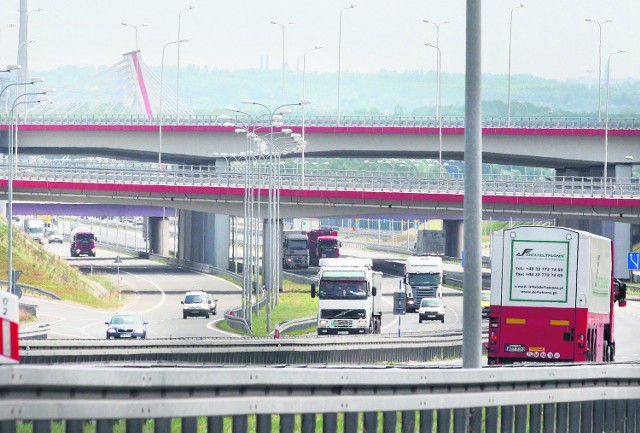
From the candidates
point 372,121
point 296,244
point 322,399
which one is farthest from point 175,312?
point 322,399

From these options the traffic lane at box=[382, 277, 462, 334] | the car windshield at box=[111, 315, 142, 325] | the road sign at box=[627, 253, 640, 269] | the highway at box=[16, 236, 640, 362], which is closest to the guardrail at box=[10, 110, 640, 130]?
the highway at box=[16, 236, 640, 362]

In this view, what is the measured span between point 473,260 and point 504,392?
294 cm

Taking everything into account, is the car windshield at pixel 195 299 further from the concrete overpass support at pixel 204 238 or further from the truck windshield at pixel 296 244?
the concrete overpass support at pixel 204 238

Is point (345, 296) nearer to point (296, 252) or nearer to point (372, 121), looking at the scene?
point (296, 252)

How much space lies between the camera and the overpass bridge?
423 feet

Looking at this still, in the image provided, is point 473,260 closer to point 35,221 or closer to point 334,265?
point 334,265

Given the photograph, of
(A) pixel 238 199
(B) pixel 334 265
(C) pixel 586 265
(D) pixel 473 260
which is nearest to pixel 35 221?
(A) pixel 238 199

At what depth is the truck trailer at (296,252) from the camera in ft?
417

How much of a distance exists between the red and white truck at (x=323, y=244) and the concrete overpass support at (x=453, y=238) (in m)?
36.5

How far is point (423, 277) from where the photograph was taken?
7975 cm

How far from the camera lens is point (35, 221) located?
19612cm

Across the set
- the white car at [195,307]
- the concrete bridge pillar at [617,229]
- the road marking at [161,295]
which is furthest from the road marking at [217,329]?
the concrete bridge pillar at [617,229]

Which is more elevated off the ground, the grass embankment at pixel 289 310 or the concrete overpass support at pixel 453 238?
the concrete overpass support at pixel 453 238

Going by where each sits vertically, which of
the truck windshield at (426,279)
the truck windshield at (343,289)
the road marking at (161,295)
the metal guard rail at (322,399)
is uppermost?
the metal guard rail at (322,399)
